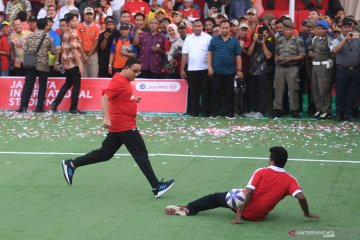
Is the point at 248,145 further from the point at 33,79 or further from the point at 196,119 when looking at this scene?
the point at 33,79

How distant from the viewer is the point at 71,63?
21078 millimetres

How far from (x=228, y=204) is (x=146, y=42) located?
10931 mm

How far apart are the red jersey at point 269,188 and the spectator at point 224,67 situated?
32.5ft

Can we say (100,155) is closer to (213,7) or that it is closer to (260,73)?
(260,73)

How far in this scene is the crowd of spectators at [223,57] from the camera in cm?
1984

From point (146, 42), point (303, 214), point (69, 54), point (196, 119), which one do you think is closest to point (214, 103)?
point (196, 119)

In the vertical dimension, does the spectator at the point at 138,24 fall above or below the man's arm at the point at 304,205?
above

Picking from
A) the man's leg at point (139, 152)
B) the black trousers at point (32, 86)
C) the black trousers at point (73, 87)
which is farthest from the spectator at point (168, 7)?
the man's leg at point (139, 152)

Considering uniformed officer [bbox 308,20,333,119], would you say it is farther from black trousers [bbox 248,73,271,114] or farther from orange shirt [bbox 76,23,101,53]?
orange shirt [bbox 76,23,101,53]

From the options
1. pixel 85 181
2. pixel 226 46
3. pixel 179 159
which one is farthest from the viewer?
pixel 226 46

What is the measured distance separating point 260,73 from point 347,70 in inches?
82.1

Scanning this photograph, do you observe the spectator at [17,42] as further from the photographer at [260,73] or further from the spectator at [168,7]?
the photographer at [260,73]

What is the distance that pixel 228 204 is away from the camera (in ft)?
34.2

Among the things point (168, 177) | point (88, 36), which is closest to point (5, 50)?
point (88, 36)
